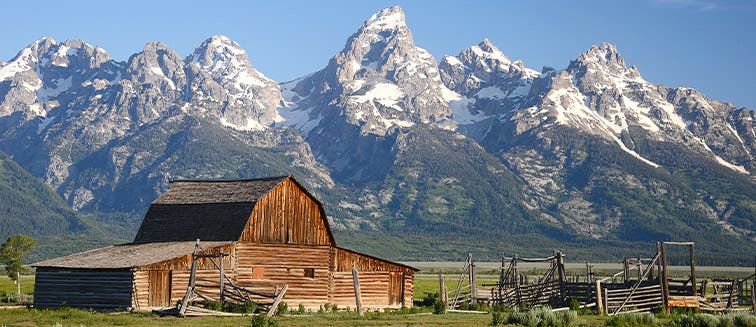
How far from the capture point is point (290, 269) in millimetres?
65938

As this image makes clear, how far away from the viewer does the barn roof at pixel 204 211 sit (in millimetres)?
64938

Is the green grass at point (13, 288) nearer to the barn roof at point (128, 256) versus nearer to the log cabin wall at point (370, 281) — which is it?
the barn roof at point (128, 256)

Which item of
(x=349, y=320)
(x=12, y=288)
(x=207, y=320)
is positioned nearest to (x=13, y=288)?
(x=12, y=288)

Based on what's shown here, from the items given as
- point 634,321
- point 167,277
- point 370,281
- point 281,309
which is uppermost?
point 167,277

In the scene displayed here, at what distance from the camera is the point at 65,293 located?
201 ft

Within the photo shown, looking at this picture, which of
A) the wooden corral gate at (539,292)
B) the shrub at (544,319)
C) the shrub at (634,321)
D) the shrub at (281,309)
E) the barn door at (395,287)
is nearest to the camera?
the shrub at (544,319)

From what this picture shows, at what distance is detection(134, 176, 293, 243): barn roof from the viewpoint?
6494cm

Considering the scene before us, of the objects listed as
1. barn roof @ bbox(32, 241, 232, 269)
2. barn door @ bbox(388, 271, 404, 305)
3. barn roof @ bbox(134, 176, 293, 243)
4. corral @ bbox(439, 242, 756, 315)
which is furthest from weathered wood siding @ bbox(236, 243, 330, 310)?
corral @ bbox(439, 242, 756, 315)

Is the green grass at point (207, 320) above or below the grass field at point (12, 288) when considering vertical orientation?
below

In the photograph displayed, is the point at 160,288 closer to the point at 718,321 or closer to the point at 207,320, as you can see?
the point at 207,320

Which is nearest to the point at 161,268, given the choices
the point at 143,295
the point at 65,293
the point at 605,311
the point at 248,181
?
the point at 143,295

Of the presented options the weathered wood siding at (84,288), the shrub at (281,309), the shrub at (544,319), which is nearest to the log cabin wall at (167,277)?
the weathered wood siding at (84,288)

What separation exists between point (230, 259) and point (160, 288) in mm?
5050

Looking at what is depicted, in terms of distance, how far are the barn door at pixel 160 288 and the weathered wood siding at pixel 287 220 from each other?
5.93m
